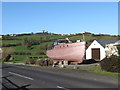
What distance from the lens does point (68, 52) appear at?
3594 centimetres

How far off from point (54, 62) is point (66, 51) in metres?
2.95

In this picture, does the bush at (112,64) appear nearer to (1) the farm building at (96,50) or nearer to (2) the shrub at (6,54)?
(1) the farm building at (96,50)

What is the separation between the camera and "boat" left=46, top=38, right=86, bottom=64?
33.6 m

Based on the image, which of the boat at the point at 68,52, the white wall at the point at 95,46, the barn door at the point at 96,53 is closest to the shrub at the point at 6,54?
the white wall at the point at 95,46

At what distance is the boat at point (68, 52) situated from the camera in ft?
110

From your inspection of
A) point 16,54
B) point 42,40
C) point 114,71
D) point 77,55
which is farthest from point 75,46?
point 42,40

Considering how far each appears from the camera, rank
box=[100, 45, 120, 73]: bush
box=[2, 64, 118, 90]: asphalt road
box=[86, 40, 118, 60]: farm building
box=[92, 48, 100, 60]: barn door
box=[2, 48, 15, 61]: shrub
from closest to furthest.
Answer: box=[2, 64, 118, 90]: asphalt road → box=[100, 45, 120, 73]: bush → box=[86, 40, 118, 60]: farm building → box=[92, 48, 100, 60]: barn door → box=[2, 48, 15, 61]: shrub

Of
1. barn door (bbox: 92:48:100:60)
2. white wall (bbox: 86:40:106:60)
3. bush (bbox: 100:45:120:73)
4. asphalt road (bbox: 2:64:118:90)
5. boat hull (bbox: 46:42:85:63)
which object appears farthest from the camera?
barn door (bbox: 92:48:100:60)

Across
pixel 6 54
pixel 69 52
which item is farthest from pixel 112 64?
pixel 6 54

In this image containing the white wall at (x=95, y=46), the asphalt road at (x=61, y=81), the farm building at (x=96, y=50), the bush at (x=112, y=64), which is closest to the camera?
the asphalt road at (x=61, y=81)

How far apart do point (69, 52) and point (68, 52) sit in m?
0.25

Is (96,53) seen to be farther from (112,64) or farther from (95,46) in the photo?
(112,64)

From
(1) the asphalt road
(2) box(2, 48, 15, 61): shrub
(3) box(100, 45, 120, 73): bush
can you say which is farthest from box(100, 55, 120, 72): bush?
(2) box(2, 48, 15, 61): shrub

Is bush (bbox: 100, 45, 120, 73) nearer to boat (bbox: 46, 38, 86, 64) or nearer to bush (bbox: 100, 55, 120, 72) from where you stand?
bush (bbox: 100, 55, 120, 72)
